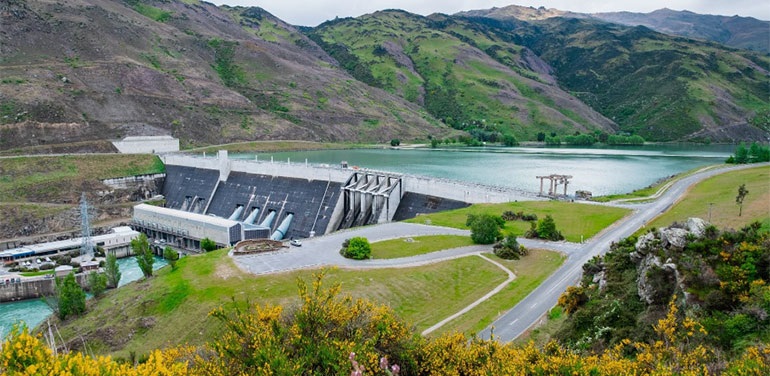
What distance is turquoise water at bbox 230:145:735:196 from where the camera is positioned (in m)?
93.7

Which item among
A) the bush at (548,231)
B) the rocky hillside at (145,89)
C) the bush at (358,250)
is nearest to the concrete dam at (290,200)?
the bush at (548,231)

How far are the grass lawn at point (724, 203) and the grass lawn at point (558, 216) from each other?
4.87m

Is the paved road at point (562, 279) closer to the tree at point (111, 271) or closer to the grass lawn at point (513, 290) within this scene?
the grass lawn at point (513, 290)

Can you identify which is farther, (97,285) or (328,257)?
(97,285)

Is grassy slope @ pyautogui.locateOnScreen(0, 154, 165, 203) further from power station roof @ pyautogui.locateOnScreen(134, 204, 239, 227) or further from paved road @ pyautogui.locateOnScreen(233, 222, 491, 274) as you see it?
paved road @ pyautogui.locateOnScreen(233, 222, 491, 274)

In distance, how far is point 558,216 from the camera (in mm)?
49312

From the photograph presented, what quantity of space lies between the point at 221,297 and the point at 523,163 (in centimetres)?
10101

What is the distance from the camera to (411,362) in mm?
16094

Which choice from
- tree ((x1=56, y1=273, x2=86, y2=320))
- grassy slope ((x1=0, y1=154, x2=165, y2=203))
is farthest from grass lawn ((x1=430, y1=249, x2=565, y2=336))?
grassy slope ((x1=0, y1=154, x2=165, y2=203))

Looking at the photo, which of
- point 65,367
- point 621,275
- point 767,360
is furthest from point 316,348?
point 621,275

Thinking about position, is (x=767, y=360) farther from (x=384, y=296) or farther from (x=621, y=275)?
(x=384, y=296)

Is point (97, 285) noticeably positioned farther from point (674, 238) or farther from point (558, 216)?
point (674, 238)

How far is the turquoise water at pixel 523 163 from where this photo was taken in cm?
9369

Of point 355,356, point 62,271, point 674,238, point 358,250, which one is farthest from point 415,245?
point 62,271
